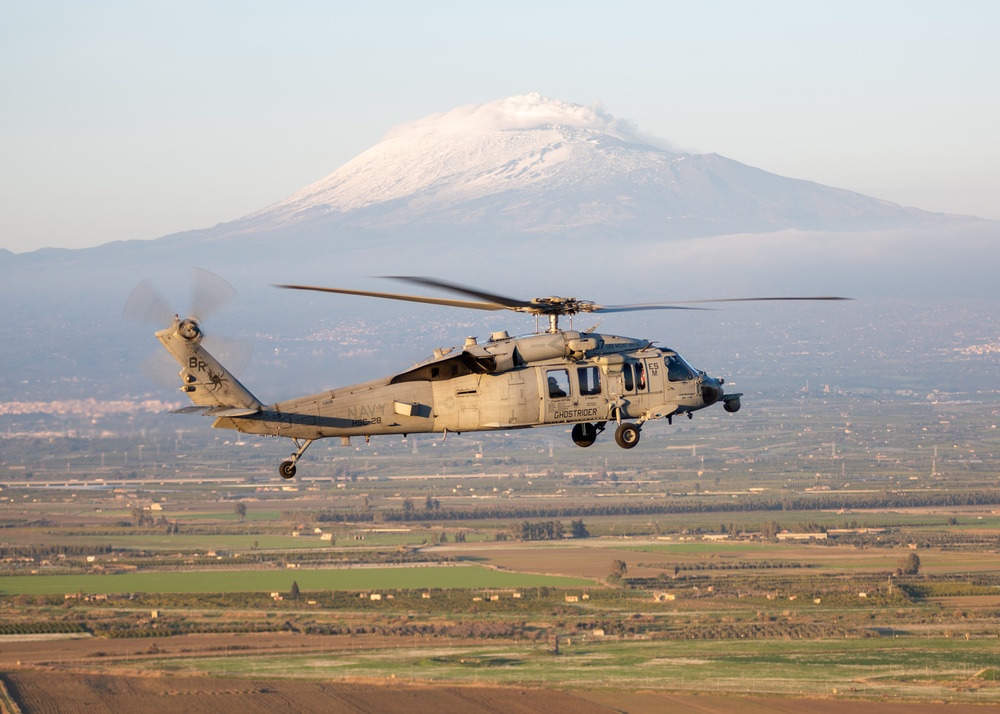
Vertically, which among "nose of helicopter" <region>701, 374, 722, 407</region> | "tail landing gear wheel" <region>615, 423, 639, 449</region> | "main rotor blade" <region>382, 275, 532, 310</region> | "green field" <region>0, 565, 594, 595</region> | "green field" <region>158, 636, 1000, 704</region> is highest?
"main rotor blade" <region>382, 275, 532, 310</region>

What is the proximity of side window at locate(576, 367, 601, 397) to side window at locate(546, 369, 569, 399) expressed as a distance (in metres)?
0.42

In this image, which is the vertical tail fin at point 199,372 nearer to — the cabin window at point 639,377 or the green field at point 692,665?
the cabin window at point 639,377

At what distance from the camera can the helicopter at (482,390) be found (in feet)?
124

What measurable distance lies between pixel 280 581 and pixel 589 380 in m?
103

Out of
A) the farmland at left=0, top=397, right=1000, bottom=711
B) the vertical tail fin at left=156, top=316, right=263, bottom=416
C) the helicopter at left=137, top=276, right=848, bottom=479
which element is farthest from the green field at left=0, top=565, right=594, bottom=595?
the vertical tail fin at left=156, top=316, right=263, bottom=416

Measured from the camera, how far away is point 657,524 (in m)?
185

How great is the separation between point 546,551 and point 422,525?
29.8 meters

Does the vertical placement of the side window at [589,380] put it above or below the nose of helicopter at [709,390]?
above

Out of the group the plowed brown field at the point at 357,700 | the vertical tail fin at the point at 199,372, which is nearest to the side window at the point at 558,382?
the vertical tail fin at the point at 199,372

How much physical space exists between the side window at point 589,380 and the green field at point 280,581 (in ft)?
311

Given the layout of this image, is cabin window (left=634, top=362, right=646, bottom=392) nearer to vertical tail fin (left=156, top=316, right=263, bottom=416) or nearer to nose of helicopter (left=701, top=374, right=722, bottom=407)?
nose of helicopter (left=701, top=374, right=722, bottom=407)

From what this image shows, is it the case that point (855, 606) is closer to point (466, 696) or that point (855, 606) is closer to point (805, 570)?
point (805, 570)

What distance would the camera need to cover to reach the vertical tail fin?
37688 mm

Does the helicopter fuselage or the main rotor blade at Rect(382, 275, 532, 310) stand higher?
the main rotor blade at Rect(382, 275, 532, 310)
